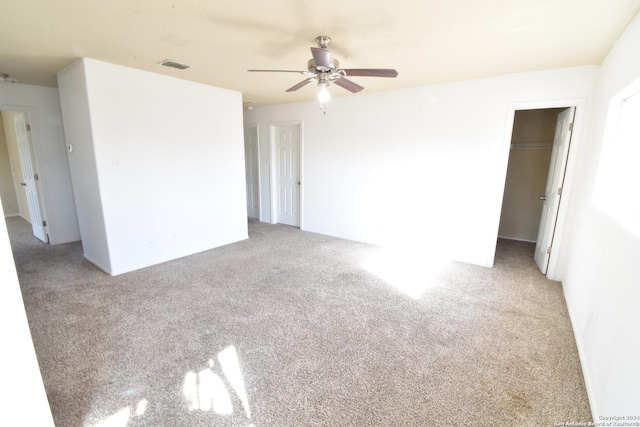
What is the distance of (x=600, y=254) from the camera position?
2086 millimetres

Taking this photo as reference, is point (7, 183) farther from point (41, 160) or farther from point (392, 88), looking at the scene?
point (392, 88)

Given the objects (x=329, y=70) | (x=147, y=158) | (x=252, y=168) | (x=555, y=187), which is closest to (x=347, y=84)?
(x=329, y=70)

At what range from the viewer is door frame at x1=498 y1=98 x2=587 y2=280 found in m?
3.16

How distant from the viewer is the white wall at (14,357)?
1121 mm

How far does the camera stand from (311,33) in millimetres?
2320

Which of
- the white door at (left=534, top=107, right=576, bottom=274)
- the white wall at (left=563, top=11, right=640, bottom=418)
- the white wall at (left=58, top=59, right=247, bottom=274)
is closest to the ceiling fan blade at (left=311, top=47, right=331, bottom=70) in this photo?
the white wall at (left=563, top=11, right=640, bottom=418)

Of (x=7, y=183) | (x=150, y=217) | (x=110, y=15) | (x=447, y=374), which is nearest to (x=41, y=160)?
(x=150, y=217)

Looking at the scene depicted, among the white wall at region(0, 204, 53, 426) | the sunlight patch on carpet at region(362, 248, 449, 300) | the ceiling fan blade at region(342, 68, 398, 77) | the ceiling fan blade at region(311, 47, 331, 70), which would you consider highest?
the ceiling fan blade at region(311, 47, 331, 70)

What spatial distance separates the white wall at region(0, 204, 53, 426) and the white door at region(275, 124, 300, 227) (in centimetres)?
473

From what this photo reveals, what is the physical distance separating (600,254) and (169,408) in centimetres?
308

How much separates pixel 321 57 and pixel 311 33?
15.4 inches

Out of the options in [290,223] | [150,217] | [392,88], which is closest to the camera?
[150,217]

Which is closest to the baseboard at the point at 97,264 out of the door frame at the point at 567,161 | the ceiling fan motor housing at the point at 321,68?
the ceiling fan motor housing at the point at 321,68

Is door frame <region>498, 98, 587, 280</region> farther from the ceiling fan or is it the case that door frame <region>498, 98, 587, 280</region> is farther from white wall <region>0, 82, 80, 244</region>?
white wall <region>0, 82, 80, 244</region>
